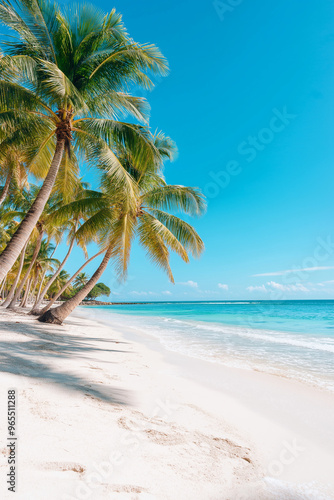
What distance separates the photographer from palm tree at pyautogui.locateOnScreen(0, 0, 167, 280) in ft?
22.6

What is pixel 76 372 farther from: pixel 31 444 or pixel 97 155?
pixel 97 155

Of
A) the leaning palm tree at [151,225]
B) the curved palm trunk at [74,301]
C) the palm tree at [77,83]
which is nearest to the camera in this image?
the palm tree at [77,83]

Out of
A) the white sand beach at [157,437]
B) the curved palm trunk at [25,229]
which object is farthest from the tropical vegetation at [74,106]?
the white sand beach at [157,437]

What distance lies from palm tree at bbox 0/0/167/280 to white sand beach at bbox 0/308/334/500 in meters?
4.50

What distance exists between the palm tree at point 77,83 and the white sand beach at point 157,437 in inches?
177

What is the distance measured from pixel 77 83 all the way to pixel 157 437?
29.5ft

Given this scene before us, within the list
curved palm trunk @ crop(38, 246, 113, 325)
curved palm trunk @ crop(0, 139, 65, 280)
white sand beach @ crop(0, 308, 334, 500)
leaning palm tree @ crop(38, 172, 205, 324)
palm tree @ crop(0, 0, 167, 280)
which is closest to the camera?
white sand beach @ crop(0, 308, 334, 500)

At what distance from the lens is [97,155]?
812 cm

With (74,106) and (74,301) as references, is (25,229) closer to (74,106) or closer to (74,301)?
(74,106)

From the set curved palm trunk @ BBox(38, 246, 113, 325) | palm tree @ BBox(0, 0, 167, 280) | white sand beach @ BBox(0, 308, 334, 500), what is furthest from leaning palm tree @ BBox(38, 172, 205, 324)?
white sand beach @ BBox(0, 308, 334, 500)

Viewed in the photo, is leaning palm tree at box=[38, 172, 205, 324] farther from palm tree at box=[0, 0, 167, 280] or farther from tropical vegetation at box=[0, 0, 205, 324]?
palm tree at box=[0, 0, 167, 280]

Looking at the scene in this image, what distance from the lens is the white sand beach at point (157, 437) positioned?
75.7 inches

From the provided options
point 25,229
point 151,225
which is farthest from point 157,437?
point 151,225

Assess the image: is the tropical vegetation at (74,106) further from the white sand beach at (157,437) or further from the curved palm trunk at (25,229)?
the white sand beach at (157,437)
